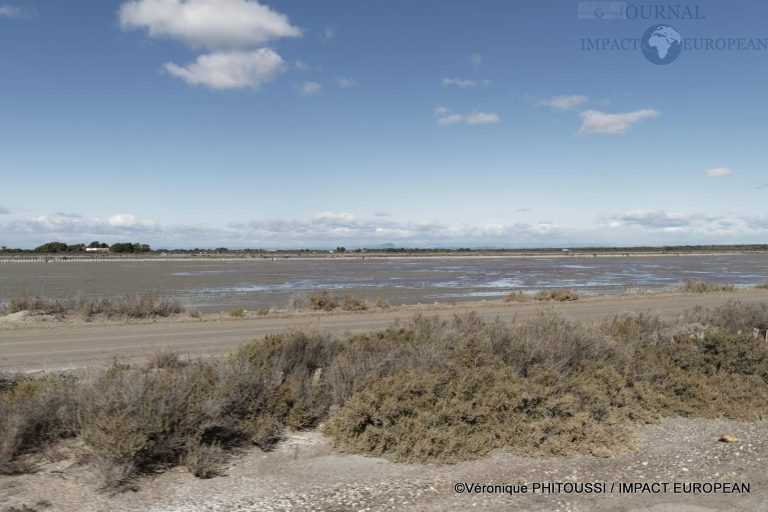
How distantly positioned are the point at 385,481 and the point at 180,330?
532 inches

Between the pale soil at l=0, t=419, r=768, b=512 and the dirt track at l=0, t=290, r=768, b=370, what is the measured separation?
21.7 ft

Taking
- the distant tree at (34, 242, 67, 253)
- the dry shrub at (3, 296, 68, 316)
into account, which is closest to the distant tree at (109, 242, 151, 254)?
the distant tree at (34, 242, 67, 253)

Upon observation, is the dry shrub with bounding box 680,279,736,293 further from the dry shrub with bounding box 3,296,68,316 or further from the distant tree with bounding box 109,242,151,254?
the distant tree with bounding box 109,242,151,254

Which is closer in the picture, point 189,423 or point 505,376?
point 189,423

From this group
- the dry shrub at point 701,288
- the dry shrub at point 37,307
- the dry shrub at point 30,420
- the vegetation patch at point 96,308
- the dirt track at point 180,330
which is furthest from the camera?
the dry shrub at point 701,288

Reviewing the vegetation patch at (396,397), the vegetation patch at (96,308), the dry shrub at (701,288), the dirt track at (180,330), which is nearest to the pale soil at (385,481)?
the vegetation patch at (396,397)

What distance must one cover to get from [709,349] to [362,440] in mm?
7984

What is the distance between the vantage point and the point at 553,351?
1115 cm

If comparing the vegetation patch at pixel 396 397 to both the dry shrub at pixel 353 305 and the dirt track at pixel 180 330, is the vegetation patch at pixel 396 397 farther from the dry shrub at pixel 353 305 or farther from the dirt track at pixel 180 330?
the dry shrub at pixel 353 305

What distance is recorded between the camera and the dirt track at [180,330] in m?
14.4

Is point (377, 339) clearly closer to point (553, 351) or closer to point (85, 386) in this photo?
point (553, 351)

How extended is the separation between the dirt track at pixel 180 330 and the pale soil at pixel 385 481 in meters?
6.62

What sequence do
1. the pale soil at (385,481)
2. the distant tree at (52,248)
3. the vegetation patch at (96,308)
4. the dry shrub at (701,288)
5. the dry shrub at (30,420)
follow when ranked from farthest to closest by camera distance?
the distant tree at (52,248) → the dry shrub at (701,288) → the vegetation patch at (96,308) → the dry shrub at (30,420) → the pale soil at (385,481)

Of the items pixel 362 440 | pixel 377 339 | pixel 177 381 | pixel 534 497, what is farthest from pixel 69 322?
pixel 534 497
